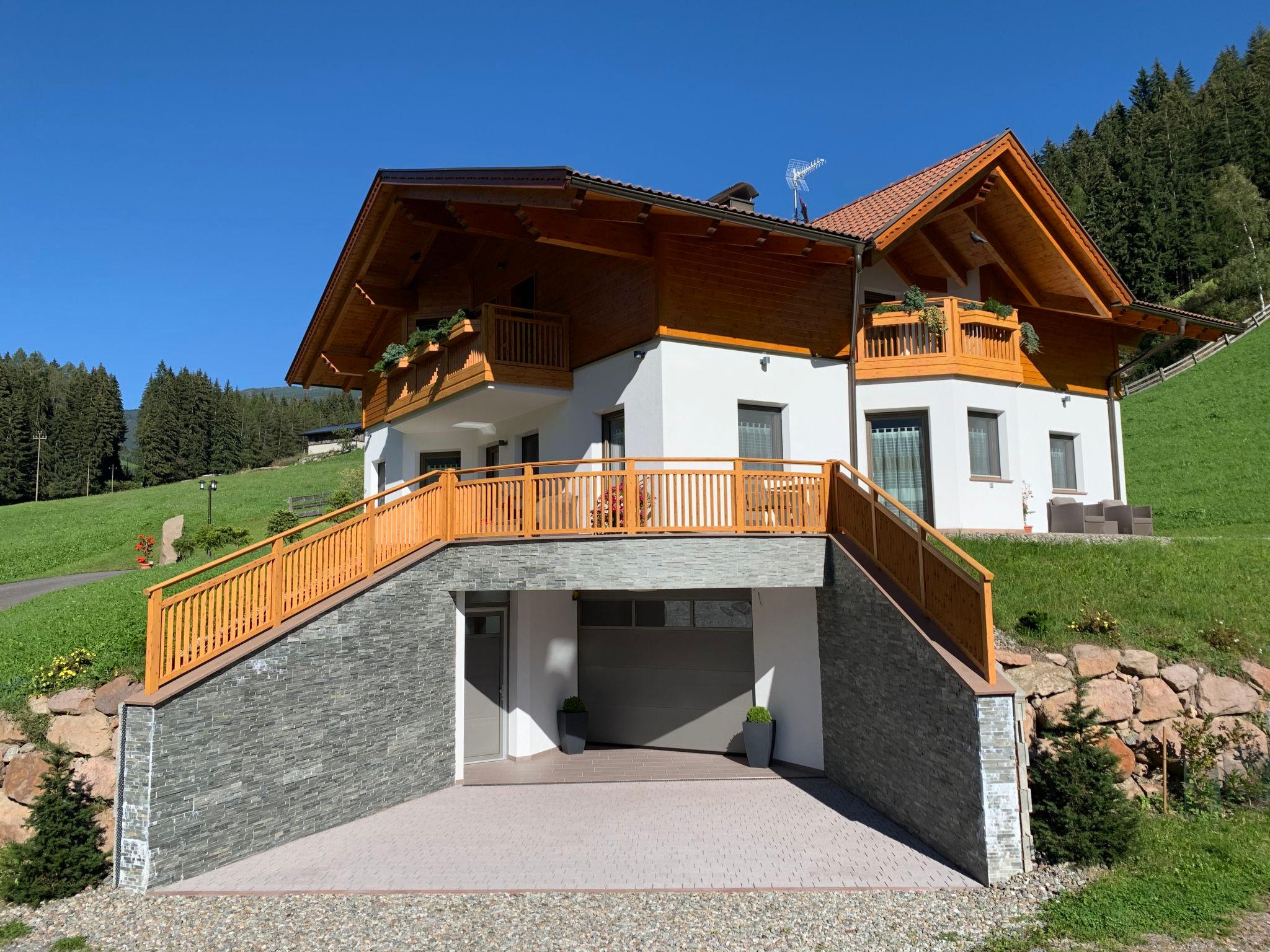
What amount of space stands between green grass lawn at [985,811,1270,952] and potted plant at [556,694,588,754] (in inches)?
340

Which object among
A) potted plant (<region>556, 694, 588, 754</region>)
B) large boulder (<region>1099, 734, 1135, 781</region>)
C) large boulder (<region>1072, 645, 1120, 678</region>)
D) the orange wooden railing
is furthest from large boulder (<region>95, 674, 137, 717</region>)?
large boulder (<region>1099, 734, 1135, 781</region>)

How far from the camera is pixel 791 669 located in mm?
13727

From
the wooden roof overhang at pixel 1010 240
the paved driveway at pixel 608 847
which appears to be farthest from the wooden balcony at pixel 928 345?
the paved driveway at pixel 608 847

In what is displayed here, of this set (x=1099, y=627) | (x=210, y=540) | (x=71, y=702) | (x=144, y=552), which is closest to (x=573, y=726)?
(x=71, y=702)

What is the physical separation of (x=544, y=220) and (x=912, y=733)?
904 centimetres

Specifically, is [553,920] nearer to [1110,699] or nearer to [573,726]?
[573,726]

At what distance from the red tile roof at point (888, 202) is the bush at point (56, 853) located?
43.0ft

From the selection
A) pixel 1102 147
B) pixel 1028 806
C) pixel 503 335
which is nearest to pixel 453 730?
pixel 503 335

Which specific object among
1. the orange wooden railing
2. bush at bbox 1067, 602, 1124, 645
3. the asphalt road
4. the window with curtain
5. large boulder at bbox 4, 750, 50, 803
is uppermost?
the window with curtain

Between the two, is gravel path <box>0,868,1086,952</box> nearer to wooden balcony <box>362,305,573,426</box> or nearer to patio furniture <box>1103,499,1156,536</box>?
Result: wooden balcony <box>362,305,573,426</box>

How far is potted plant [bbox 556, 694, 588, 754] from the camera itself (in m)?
14.8

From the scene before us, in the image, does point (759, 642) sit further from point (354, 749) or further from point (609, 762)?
point (354, 749)

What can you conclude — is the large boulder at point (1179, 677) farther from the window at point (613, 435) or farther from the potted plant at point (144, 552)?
the potted plant at point (144, 552)

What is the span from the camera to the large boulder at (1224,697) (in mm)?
10758
